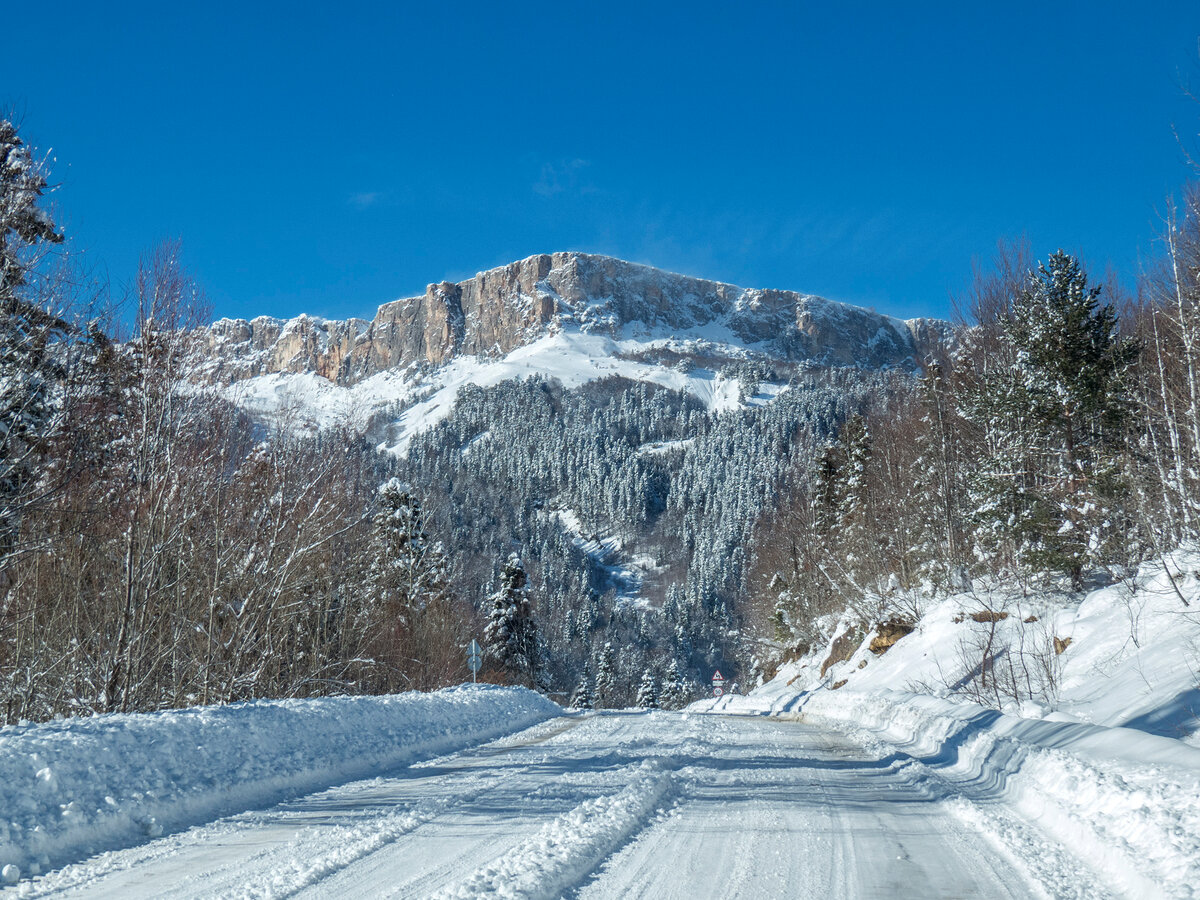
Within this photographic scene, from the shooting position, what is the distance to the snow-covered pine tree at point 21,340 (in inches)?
353

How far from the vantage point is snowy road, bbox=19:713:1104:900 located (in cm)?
452

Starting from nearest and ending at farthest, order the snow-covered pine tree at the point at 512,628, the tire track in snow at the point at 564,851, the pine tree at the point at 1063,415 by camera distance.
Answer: the tire track in snow at the point at 564,851, the pine tree at the point at 1063,415, the snow-covered pine tree at the point at 512,628

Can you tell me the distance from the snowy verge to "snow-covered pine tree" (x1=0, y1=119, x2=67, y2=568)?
10.1 meters

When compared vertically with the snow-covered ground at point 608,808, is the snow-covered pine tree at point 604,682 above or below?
below

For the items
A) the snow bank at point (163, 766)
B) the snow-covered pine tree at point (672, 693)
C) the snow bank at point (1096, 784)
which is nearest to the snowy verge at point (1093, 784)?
the snow bank at point (1096, 784)

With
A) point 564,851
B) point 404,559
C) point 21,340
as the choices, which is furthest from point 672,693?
point 564,851

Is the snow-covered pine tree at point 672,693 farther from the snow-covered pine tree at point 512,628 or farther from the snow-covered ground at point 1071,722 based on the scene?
the snow-covered ground at point 1071,722

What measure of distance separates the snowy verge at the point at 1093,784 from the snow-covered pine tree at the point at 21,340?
10.1 m

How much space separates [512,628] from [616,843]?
126 ft

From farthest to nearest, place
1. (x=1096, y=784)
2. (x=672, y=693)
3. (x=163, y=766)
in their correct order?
(x=672, y=693) → (x=163, y=766) → (x=1096, y=784)

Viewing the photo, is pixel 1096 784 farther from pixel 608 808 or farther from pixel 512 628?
pixel 512 628

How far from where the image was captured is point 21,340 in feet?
29.5

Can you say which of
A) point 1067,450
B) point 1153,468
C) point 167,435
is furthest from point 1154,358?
point 167,435

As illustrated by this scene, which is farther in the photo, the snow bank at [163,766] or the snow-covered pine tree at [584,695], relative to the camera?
the snow-covered pine tree at [584,695]
